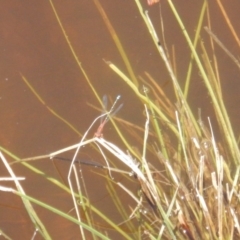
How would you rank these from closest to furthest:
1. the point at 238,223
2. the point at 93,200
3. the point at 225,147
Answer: the point at 238,223, the point at 225,147, the point at 93,200

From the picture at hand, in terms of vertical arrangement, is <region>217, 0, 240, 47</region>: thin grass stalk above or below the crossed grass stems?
above

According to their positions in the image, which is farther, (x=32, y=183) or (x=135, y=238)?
(x=32, y=183)

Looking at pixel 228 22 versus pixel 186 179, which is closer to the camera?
pixel 186 179

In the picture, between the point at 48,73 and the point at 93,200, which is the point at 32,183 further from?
the point at 48,73

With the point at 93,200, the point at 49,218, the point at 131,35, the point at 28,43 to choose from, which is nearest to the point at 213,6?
the point at 131,35

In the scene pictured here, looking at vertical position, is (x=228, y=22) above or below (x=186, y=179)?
above

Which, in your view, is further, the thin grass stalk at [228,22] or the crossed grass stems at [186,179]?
the thin grass stalk at [228,22]

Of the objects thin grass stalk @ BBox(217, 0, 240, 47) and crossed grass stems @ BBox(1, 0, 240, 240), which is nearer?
crossed grass stems @ BBox(1, 0, 240, 240)

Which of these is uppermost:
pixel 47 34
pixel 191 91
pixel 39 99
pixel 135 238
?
pixel 47 34

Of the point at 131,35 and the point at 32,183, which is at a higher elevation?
the point at 131,35

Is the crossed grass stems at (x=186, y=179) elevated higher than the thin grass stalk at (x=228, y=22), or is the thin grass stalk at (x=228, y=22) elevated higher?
the thin grass stalk at (x=228, y=22)

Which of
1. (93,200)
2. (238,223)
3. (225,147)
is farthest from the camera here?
(93,200)
